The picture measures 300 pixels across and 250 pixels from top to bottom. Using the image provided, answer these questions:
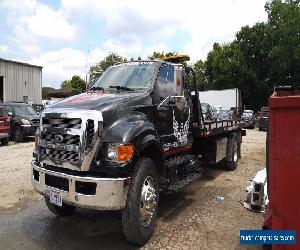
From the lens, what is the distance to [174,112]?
6.61m

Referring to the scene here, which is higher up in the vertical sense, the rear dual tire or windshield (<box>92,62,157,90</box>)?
windshield (<box>92,62,157,90</box>)

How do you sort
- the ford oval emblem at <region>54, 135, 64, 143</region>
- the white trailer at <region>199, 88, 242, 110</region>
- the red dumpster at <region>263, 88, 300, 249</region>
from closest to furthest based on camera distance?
the red dumpster at <region>263, 88, 300, 249</region> → the ford oval emblem at <region>54, 135, 64, 143</region> → the white trailer at <region>199, 88, 242, 110</region>

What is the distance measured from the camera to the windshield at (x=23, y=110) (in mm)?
18439

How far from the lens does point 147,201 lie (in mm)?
5195

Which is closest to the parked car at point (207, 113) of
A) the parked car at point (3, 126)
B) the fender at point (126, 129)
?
the fender at point (126, 129)

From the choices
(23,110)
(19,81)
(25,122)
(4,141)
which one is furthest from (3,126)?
(19,81)

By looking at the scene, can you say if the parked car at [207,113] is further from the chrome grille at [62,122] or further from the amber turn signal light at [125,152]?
the chrome grille at [62,122]

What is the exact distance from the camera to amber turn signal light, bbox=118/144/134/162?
15.7 ft

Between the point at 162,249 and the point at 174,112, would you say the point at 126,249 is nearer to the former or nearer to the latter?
the point at 162,249

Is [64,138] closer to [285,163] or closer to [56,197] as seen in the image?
[56,197]

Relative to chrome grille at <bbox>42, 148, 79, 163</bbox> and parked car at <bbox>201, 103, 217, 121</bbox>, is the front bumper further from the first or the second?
parked car at <bbox>201, 103, 217, 121</bbox>

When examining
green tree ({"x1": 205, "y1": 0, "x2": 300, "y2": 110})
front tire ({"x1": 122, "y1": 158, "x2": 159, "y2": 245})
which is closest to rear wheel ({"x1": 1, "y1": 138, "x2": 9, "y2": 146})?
front tire ({"x1": 122, "y1": 158, "x2": 159, "y2": 245})

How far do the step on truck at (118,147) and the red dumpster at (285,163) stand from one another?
6.40ft

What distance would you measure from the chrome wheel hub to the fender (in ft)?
2.25
